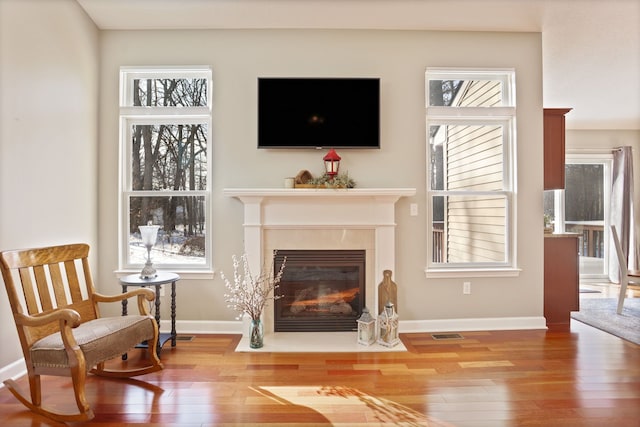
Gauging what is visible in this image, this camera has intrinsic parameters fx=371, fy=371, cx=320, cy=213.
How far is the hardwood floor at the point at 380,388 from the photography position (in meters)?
2.13

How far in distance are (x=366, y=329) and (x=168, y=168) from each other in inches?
96.0

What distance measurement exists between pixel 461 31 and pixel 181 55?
2.75 meters

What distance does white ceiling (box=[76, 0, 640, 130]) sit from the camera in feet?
10.5

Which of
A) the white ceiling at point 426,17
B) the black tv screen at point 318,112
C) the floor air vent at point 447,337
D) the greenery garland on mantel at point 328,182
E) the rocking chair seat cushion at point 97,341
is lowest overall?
the floor air vent at point 447,337

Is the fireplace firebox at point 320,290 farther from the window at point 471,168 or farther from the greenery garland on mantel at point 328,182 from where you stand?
the window at point 471,168

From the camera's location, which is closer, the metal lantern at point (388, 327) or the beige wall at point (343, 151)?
the metal lantern at point (388, 327)

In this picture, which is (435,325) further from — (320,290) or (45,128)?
(45,128)

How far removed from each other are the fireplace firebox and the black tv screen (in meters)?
1.06

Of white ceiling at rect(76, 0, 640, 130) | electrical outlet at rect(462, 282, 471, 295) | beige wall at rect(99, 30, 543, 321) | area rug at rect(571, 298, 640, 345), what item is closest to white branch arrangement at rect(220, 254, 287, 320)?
beige wall at rect(99, 30, 543, 321)

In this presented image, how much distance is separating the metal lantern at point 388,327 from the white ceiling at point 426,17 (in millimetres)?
2614

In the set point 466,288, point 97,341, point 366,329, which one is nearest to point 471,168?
point 466,288

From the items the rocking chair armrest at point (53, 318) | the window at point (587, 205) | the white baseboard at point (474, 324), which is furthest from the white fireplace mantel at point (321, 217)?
the window at point (587, 205)

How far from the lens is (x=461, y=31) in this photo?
11.9 ft

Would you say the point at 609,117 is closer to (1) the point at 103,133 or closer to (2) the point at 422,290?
(2) the point at 422,290
